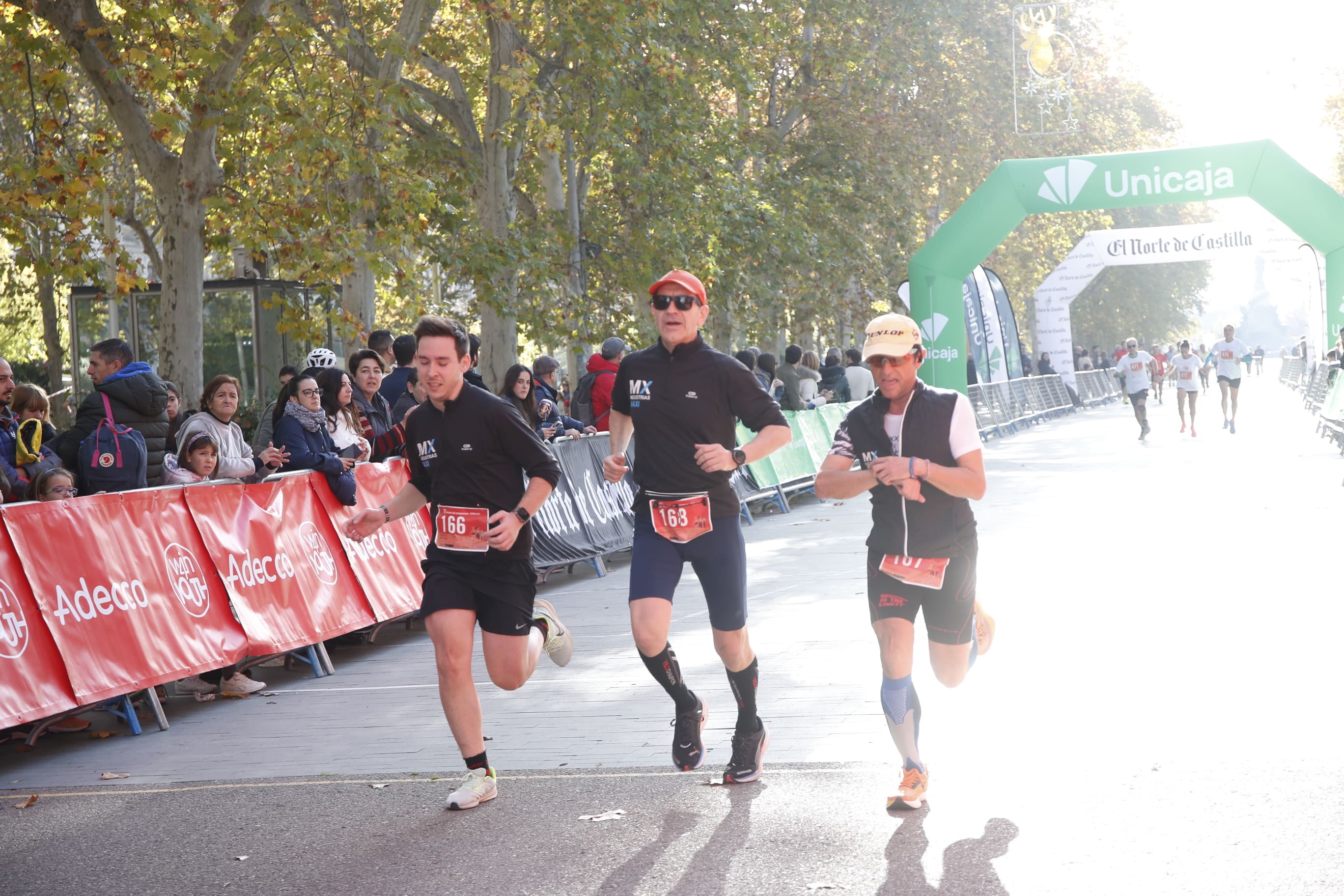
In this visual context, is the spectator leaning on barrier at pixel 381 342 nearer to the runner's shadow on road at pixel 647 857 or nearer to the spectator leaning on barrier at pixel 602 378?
the spectator leaning on barrier at pixel 602 378

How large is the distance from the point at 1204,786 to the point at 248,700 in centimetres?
523

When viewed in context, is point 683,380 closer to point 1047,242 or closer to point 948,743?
point 948,743

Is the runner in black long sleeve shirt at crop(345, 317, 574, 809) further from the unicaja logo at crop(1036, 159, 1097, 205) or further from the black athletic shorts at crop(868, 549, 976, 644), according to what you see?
the unicaja logo at crop(1036, 159, 1097, 205)

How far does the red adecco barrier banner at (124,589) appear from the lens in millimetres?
7113

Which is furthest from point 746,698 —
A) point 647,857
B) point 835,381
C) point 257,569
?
point 835,381

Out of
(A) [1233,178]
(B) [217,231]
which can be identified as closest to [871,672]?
(B) [217,231]

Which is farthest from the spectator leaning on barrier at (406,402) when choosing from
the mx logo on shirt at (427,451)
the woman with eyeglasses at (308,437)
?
the mx logo on shirt at (427,451)

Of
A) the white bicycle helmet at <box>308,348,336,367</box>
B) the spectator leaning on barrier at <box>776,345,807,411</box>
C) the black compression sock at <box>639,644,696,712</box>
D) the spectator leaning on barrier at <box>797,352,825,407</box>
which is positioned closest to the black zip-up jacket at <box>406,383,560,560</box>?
the black compression sock at <box>639,644,696,712</box>

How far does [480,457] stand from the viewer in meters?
5.76

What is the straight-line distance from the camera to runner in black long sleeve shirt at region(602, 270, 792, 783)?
5.80m

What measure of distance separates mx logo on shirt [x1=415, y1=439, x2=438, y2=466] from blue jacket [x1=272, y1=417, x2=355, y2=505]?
385cm

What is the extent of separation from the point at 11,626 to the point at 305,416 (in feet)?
10.0

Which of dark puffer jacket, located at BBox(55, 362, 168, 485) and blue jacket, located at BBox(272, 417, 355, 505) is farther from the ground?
dark puffer jacket, located at BBox(55, 362, 168, 485)

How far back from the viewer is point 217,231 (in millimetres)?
18250
